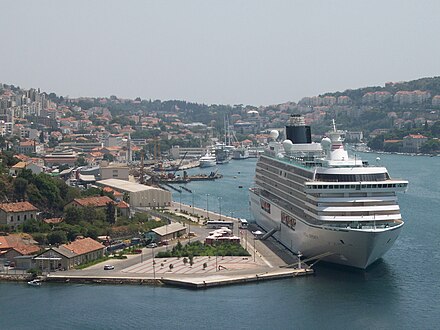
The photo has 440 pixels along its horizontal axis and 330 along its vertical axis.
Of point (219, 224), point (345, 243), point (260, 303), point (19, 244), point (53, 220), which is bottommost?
point (260, 303)

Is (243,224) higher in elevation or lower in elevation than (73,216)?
lower

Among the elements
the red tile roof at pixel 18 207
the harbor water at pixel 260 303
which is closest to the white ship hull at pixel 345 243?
the harbor water at pixel 260 303

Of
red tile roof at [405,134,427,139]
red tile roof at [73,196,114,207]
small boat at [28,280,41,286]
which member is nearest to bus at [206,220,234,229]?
red tile roof at [73,196,114,207]

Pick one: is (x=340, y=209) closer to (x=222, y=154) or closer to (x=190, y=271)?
(x=190, y=271)

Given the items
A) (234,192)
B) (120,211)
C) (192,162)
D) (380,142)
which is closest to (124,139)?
(192,162)

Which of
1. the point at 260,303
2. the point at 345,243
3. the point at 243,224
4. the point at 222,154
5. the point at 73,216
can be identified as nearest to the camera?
the point at 260,303

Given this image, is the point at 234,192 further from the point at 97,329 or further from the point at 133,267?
the point at 97,329

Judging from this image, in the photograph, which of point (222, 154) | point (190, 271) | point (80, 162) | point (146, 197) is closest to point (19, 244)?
point (190, 271)
